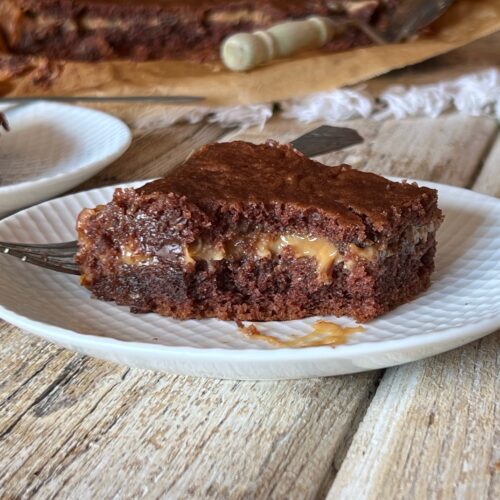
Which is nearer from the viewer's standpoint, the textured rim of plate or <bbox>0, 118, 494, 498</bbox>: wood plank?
<bbox>0, 118, 494, 498</bbox>: wood plank

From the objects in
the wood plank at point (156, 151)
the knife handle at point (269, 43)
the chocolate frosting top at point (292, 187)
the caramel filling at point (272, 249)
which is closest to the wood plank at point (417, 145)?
the wood plank at point (156, 151)

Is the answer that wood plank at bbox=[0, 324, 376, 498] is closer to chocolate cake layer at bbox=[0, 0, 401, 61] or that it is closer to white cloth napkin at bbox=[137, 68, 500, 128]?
white cloth napkin at bbox=[137, 68, 500, 128]

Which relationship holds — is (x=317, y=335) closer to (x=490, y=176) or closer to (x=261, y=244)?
(x=261, y=244)

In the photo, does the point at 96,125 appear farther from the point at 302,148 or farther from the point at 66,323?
the point at 66,323

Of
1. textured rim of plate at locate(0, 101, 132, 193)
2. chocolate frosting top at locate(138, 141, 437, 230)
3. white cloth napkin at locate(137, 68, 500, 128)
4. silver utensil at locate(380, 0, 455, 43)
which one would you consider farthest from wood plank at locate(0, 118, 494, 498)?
silver utensil at locate(380, 0, 455, 43)

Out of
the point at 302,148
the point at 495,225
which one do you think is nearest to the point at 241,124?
the point at 302,148

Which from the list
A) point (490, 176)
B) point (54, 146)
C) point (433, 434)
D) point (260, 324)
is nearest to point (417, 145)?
point (490, 176)
